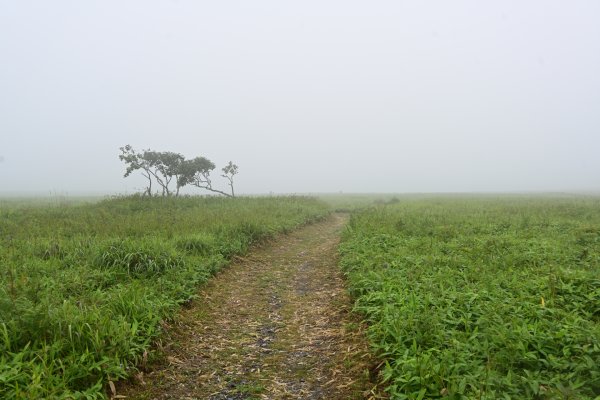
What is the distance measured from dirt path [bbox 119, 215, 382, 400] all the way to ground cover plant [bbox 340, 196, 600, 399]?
55 cm

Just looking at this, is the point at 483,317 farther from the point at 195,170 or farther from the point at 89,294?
the point at 195,170

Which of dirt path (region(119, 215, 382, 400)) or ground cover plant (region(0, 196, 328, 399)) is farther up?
ground cover plant (region(0, 196, 328, 399))

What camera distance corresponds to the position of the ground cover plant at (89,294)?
4.32m

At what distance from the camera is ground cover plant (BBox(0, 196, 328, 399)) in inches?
170

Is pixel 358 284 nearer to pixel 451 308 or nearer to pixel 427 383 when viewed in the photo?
pixel 451 308

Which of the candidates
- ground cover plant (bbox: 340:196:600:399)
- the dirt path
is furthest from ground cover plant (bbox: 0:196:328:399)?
ground cover plant (bbox: 340:196:600:399)

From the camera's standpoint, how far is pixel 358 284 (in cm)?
759

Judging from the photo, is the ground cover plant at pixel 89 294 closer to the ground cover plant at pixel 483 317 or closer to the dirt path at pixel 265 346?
the dirt path at pixel 265 346

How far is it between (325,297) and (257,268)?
10.6ft

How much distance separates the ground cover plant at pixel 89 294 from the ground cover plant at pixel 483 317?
361 cm

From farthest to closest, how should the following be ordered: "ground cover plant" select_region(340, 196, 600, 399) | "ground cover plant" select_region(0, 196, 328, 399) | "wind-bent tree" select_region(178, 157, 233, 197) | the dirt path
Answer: "wind-bent tree" select_region(178, 157, 233, 197), the dirt path, "ground cover plant" select_region(0, 196, 328, 399), "ground cover plant" select_region(340, 196, 600, 399)

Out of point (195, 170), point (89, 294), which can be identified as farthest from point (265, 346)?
point (195, 170)

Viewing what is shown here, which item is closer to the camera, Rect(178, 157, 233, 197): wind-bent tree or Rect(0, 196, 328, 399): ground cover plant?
Rect(0, 196, 328, 399): ground cover plant

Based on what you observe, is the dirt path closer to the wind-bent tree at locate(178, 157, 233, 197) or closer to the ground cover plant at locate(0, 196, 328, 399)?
the ground cover plant at locate(0, 196, 328, 399)
